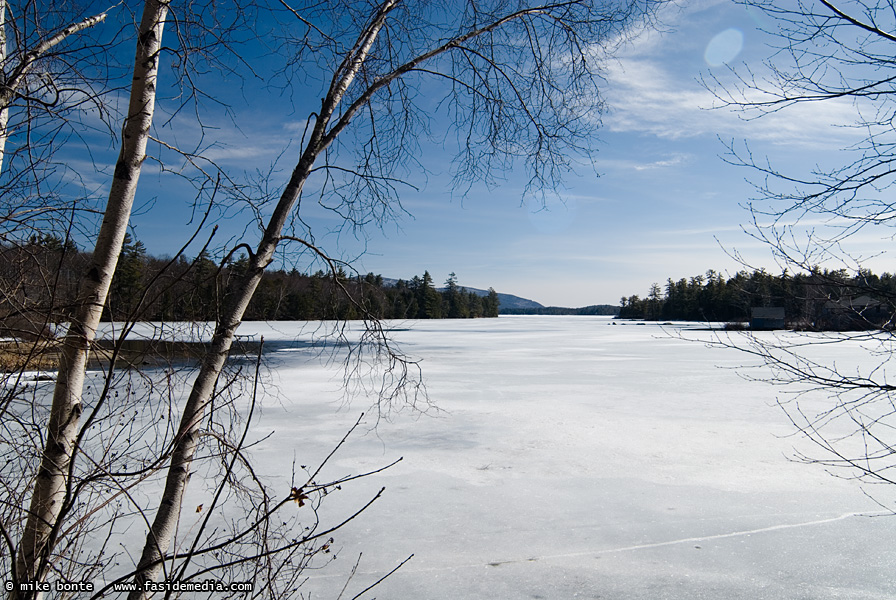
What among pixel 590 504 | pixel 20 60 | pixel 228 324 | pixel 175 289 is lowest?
pixel 590 504

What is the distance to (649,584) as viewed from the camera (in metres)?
3.03

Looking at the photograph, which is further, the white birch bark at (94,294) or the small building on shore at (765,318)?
the small building on shore at (765,318)

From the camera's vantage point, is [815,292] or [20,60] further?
[815,292]

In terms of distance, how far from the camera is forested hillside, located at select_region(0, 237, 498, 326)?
5.29ft

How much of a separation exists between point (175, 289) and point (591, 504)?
351 cm

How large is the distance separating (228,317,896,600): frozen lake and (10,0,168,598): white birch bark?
55 cm

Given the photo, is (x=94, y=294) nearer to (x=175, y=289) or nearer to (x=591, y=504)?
(x=175, y=289)

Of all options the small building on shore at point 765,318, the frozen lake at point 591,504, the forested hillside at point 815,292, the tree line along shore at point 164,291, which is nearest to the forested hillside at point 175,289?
the tree line along shore at point 164,291

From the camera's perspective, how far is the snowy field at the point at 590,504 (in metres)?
3.08

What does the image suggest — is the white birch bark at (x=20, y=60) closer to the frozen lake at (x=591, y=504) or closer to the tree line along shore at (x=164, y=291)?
the tree line along shore at (x=164, y=291)

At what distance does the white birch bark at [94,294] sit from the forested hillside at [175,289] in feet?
0.22

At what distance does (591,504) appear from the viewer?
4.23 m

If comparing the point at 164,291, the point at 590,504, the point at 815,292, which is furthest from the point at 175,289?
the point at 590,504

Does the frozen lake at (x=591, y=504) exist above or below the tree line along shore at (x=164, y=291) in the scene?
below
